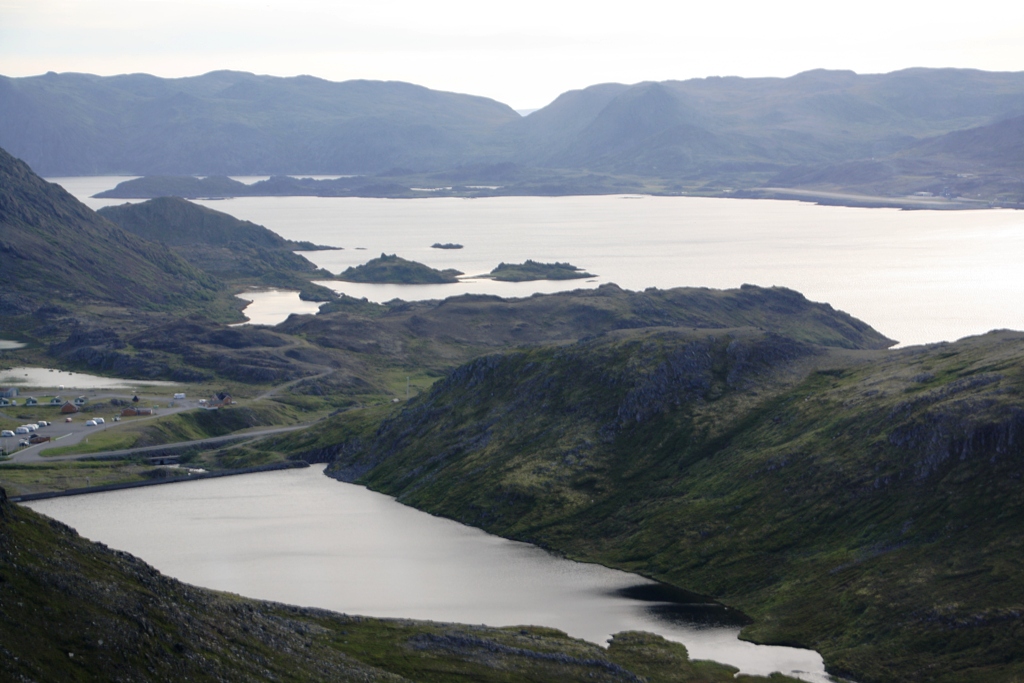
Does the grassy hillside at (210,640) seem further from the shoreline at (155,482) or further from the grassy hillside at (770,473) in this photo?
the shoreline at (155,482)

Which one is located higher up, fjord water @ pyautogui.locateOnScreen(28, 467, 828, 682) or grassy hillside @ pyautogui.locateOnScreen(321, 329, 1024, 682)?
grassy hillside @ pyautogui.locateOnScreen(321, 329, 1024, 682)

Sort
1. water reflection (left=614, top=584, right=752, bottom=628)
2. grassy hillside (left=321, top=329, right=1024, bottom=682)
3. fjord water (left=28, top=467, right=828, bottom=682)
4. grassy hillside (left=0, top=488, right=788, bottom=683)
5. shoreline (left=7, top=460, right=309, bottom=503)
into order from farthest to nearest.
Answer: shoreline (left=7, top=460, right=309, bottom=503) → water reflection (left=614, top=584, right=752, bottom=628) → fjord water (left=28, top=467, right=828, bottom=682) → grassy hillside (left=321, top=329, right=1024, bottom=682) → grassy hillside (left=0, top=488, right=788, bottom=683)

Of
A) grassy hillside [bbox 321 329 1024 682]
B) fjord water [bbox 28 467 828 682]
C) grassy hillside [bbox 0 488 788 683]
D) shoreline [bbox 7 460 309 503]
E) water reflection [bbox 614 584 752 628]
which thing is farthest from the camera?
shoreline [bbox 7 460 309 503]

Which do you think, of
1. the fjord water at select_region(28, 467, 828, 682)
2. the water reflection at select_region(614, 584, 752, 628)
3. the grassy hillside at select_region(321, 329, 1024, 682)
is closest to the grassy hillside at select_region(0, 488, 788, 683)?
Answer: the fjord water at select_region(28, 467, 828, 682)

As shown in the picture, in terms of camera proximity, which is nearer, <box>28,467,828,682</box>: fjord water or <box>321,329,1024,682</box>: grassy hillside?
<box>321,329,1024,682</box>: grassy hillside

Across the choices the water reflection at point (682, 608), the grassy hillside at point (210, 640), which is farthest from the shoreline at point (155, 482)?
the water reflection at point (682, 608)

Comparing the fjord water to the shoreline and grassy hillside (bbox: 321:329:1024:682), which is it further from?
grassy hillside (bbox: 321:329:1024:682)

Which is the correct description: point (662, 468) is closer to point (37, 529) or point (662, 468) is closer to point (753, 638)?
point (753, 638)
